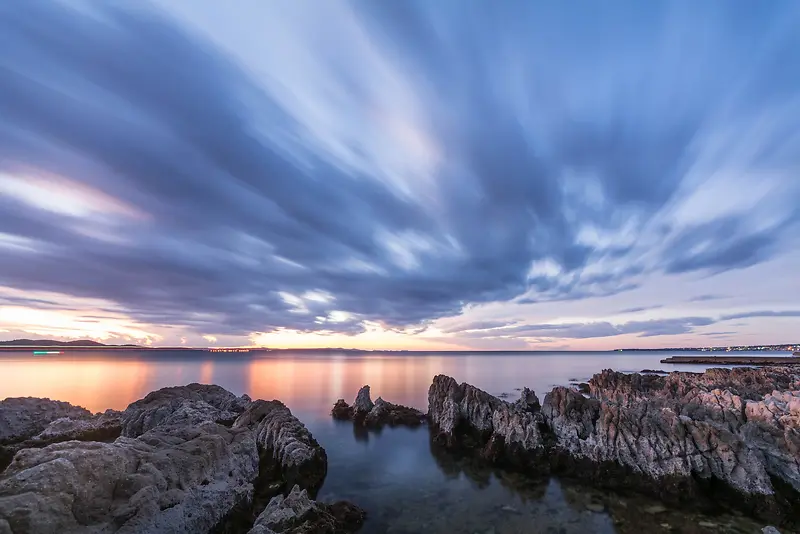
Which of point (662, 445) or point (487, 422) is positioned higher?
point (662, 445)

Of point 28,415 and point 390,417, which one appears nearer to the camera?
point 28,415

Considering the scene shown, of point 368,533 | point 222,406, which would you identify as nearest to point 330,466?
point 368,533

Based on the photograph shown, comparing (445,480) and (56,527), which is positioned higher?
(56,527)

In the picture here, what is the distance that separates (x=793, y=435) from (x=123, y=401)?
234 feet

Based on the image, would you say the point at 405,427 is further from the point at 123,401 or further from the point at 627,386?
the point at 123,401

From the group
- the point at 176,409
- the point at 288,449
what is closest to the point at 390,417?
the point at 288,449

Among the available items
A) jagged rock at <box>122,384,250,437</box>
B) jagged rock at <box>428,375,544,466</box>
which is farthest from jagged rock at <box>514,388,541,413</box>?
jagged rock at <box>122,384,250,437</box>

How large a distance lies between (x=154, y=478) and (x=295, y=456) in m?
12.0

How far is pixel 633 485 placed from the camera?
70.7ft

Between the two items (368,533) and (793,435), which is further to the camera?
(793,435)

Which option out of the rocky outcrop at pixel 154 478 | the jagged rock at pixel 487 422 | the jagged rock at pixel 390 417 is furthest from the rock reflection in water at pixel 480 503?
the jagged rock at pixel 390 417

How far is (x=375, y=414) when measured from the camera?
41875 millimetres

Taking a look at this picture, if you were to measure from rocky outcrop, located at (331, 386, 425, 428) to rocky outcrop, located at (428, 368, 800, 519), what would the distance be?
673cm

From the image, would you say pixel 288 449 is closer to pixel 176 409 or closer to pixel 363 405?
pixel 176 409
